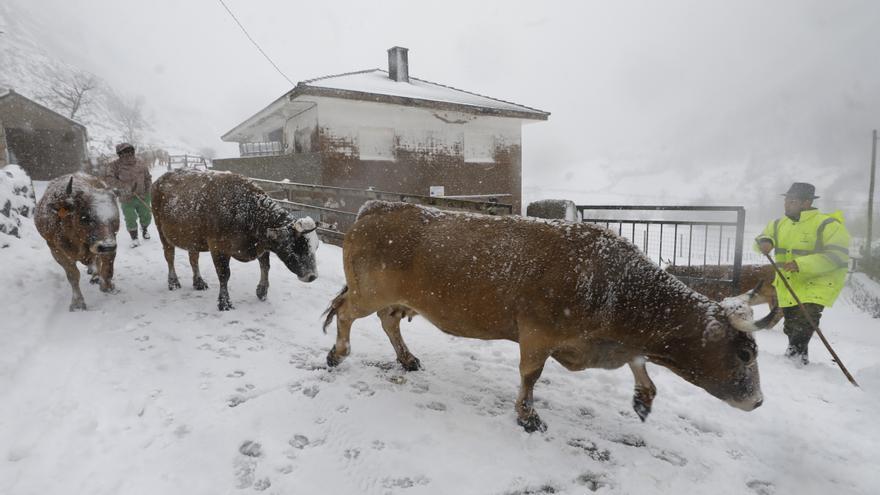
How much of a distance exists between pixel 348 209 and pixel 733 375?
11.1 metres

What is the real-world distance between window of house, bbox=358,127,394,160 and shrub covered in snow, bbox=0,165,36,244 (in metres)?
7.86

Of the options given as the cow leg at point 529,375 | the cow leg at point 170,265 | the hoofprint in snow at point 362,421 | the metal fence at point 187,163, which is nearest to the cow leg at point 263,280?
the hoofprint in snow at point 362,421

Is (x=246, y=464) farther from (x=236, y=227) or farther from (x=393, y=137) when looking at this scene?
(x=393, y=137)

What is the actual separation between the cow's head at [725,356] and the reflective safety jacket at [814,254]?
237 cm

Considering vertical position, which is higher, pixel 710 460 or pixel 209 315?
pixel 209 315

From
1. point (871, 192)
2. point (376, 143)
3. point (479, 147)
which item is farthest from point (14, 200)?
point (871, 192)

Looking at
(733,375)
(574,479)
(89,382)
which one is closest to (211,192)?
(89,382)

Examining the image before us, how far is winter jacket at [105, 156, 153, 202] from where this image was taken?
7.79 meters

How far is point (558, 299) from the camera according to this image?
279cm

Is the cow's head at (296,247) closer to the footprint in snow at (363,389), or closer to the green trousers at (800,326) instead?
the footprint in snow at (363,389)

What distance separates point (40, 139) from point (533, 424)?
31566mm

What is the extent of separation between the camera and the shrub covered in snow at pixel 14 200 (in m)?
6.47

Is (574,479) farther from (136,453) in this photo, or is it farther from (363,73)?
(363,73)

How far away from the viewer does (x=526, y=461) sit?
104 inches
